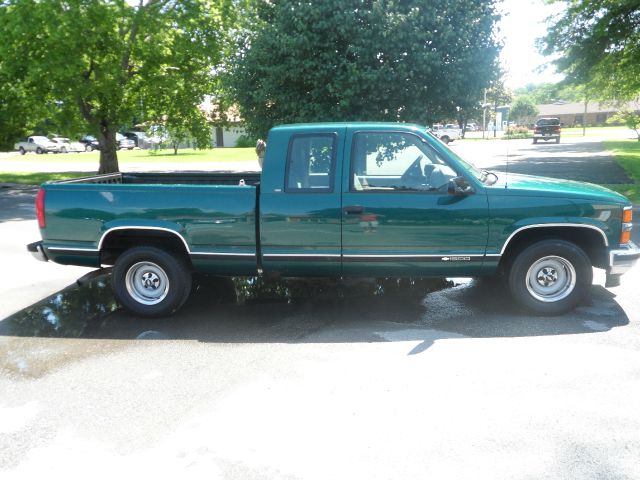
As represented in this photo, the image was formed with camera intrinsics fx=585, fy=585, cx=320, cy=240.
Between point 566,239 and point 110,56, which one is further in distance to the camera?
point 110,56

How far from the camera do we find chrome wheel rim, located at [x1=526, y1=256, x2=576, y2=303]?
19.3 feet

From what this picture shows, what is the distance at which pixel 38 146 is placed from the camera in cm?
5009

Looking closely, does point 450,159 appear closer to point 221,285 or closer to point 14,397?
point 221,285

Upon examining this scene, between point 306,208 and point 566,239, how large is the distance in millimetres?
2677

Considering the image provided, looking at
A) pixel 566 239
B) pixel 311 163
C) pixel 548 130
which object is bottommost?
pixel 566 239

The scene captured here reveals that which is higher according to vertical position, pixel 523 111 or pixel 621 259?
pixel 523 111

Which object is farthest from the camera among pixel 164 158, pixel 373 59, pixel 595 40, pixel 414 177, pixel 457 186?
pixel 164 158

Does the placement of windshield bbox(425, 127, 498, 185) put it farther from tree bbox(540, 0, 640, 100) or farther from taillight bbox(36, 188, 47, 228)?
tree bbox(540, 0, 640, 100)

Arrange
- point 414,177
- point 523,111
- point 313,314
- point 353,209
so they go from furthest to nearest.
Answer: point 523,111
point 313,314
point 414,177
point 353,209

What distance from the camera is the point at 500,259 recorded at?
5.88 metres

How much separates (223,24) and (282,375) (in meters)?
18.5

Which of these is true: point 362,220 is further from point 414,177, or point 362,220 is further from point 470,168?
point 470,168

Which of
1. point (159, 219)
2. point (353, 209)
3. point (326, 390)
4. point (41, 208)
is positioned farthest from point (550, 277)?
point (41, 208)

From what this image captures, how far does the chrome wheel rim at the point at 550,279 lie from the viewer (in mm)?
5879
